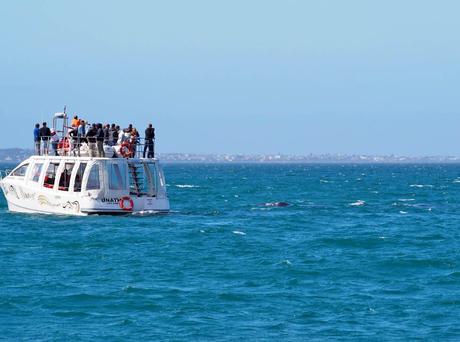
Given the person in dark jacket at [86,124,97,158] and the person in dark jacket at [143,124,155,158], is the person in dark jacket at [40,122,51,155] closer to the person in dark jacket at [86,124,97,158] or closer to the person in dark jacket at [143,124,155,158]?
the person in dark jacket at [86,124,97,158]

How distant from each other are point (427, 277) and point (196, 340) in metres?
9.43

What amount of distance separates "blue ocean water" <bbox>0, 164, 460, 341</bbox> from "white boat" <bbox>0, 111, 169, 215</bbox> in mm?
659

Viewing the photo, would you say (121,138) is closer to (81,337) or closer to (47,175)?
(47,175)

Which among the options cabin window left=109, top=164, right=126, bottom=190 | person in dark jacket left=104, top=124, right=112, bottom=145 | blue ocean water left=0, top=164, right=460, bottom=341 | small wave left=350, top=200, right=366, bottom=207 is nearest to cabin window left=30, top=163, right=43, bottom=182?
blue ocean water left=0, top=164, right=460, bottom=341

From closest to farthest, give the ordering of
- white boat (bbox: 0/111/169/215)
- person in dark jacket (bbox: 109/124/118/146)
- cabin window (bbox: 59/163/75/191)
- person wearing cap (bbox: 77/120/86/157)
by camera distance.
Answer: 1. white boat (bbox: 0/111/169/215)
2. cabin window (bbox: 59/163/75/191)
3. person wearing cap (bbox: 77/120/86/157)
4. person in dark jacket (bbox: 109/124/118/146)

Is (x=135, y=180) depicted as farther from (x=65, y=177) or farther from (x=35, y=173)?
(x=35, y=173)

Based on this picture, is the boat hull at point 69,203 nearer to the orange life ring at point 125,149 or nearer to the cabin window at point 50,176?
the cabin window at point 50,176

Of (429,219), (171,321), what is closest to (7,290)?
(171,321)

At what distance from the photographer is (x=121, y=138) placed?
1655 inches

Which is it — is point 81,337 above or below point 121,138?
below

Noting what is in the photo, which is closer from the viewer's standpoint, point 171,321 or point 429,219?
point 171,321

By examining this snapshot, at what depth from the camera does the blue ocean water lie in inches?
818

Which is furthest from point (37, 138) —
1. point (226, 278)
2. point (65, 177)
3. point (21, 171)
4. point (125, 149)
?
point (226, 278)

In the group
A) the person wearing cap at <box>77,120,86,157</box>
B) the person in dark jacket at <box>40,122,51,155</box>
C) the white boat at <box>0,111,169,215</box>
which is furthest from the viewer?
the person in dark jacket at <box>40,122,51,155</box>
